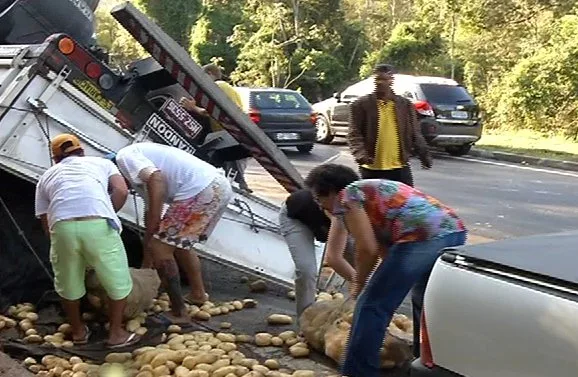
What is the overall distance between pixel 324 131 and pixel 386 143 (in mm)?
15839

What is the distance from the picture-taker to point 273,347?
20.1ft

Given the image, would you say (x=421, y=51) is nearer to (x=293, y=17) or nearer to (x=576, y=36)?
(x=293, y=17)

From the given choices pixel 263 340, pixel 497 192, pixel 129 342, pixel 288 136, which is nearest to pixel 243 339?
pixel 263 340

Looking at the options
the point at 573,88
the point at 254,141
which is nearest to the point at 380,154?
the point at 254,141

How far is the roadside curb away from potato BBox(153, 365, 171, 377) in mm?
13353

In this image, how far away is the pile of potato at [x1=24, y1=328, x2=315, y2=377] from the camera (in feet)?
17.7

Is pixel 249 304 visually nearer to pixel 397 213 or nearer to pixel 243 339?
pixel 243 339

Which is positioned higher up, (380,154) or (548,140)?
(380,154)

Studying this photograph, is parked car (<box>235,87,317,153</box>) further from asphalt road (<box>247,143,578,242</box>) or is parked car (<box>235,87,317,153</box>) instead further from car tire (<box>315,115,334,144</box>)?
car tire (<box>315,115,334,144</box>)

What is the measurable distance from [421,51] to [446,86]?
36.9ft

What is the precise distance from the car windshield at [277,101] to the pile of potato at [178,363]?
13976 millimetres

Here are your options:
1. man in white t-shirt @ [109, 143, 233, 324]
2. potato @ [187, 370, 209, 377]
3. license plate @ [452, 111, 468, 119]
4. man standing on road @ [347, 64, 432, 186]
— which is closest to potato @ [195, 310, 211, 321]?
man in white t-shirt @ [109, 143, 233, 324]

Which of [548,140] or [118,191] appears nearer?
[118,191]

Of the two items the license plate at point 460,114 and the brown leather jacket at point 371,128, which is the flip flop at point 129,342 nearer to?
the brown leather jacket at point 371,128
